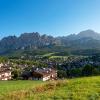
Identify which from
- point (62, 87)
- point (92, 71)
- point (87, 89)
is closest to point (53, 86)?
point (62, 87)

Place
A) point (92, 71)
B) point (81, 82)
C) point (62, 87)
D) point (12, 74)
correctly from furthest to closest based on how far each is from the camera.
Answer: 1. point (12, 74)
2. point (92, 71)
3. point (81, 82)
4. point (62, 87)

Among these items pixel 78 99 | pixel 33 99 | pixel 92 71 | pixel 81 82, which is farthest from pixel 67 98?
pixel 92 71

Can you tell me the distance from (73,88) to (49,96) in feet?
11.8

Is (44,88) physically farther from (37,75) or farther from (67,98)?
(37,75)

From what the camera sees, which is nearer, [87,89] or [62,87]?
[87,89]

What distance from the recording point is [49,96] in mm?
17969

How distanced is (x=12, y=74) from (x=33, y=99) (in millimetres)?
95524

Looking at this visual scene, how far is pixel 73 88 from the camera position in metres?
21.1

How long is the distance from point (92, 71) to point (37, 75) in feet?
95.9

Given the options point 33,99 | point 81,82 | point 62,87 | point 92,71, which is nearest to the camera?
point 33,99

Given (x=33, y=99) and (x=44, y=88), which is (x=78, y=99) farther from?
(x=44, y=88)

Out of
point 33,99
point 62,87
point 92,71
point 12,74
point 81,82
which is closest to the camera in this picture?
point 33,99

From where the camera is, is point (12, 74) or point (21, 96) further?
point (12, 74)

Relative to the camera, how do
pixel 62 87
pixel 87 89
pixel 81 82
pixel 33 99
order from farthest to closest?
pixel 81 82, pixel 62 87, pixel 87 89, pixel 33 99
